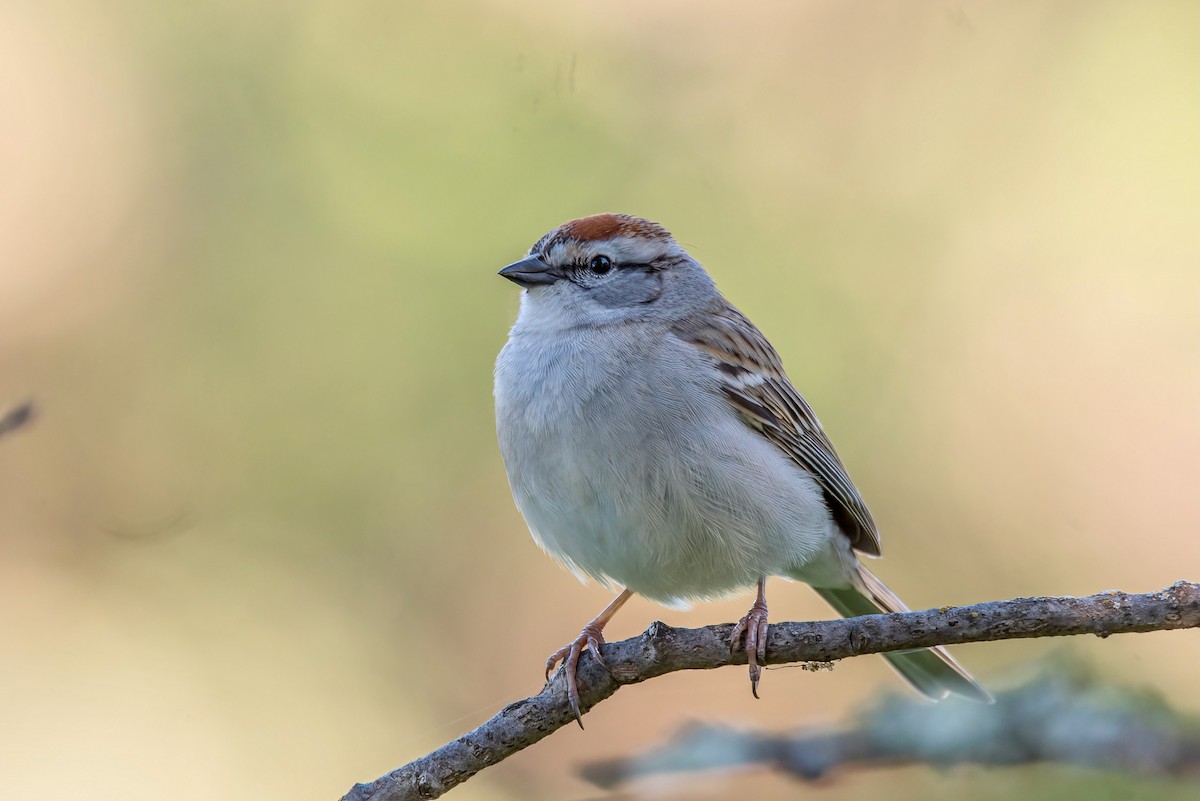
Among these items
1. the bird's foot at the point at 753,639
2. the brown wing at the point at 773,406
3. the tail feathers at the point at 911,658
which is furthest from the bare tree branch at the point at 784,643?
the brown wing at the point at 773,406

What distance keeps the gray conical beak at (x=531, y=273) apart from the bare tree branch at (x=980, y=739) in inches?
78.9

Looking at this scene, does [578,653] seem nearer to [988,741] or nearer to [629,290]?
[988,741]

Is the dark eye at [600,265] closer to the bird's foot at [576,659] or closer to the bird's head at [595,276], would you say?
the bird's head at [595,276]

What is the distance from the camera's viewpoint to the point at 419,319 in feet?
17.6

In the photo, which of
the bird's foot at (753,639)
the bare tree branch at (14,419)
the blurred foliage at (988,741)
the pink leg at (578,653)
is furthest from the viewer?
the pink leg at (578,653)

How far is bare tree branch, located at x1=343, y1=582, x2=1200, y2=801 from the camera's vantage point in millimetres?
2203

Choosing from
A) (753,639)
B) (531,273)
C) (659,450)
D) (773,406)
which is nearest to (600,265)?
(531,273)

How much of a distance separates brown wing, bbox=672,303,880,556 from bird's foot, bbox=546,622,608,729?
91cm

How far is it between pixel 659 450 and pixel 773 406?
73cm

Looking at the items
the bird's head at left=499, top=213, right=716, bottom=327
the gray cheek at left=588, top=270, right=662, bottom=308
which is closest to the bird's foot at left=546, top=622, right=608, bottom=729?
the bird's head at left=499, top=213, right=716, bottom=327

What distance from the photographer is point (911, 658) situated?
384 cm

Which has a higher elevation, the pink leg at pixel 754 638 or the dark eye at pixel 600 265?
the dark eye at pixel 600 265

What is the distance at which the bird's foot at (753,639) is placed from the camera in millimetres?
2715

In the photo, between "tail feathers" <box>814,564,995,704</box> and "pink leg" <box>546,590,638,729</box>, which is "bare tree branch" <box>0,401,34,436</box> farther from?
"tail feathers" <box>814,564,995,704</box>
